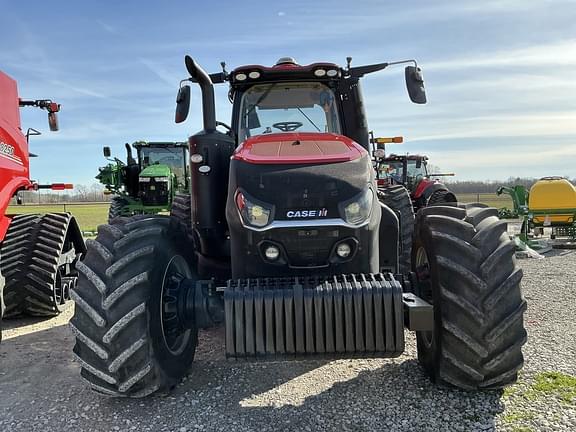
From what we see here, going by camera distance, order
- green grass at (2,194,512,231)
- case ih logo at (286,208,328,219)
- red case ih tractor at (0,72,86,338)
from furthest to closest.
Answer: green grass at (2,194,512,231) < red case ih tractor at (0,72,86,338) < case ih logo at (286,208,328,219)

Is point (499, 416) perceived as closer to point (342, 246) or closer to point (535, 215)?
point (342, 246)

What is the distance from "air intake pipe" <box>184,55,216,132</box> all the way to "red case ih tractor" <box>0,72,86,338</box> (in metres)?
2.35

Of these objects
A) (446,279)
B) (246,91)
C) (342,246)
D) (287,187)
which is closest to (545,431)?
(446,279)

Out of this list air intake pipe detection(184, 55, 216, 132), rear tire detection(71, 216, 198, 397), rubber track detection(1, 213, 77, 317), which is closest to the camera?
rear tire detection(71, 216, 198, 397)

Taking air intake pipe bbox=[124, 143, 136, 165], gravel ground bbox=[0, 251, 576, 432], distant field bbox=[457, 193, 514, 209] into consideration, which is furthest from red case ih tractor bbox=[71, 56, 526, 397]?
distant field bbox=[457, 193, 514, 209]

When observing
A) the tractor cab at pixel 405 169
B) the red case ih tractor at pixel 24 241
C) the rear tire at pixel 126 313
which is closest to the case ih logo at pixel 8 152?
the red case ih tractor at pixel 24 241

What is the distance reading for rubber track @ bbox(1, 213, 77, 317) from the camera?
6.15 m

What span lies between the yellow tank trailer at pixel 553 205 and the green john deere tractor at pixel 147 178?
940cm

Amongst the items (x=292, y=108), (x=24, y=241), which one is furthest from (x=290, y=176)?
(x=24, y=241)

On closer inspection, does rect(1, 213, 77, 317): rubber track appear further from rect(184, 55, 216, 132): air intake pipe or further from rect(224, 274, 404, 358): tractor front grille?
rect(224, 274, 404, 358): tractor front grille

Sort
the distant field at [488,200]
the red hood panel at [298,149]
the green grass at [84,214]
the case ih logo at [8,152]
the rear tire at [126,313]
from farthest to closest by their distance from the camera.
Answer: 1. the distant field at [488,200]
2. the green grass at [84,214]
3. the case ih logo at [8,152]
4. the red hood panel at [298,149]
5. the rear tire at [126,313]

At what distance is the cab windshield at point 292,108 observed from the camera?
188 inches

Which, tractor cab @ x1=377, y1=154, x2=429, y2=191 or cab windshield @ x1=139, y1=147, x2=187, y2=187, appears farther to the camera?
cab windshield @ x1=139, y1=147, x2=187, y2=187

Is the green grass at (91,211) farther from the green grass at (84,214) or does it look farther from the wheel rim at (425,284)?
the wheel rim at (425,284)
